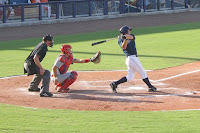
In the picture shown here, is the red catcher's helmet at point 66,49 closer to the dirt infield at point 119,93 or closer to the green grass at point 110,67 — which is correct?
the dirt infield at point 119,93

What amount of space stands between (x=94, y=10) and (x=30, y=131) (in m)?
19.1

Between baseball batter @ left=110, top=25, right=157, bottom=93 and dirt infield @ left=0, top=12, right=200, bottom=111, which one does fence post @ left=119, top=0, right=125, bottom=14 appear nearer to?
dirt infield @ left=0, top=12, right=200, bottom=111

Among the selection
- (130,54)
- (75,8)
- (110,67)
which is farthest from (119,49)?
(75,8)

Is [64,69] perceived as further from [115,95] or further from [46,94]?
[115,95]

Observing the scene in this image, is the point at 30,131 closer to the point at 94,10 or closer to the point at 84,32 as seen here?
the point at 84,32

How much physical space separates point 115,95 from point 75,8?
15.4 meters

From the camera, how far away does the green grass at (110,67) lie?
744cm

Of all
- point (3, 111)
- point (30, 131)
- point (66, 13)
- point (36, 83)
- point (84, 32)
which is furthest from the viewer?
point (66, 13)

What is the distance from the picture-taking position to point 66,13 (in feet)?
82.1

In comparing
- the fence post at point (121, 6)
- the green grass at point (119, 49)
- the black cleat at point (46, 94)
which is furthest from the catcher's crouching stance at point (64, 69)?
the fence post at point (121, 6)

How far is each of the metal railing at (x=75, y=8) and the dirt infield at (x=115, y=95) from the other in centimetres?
1130

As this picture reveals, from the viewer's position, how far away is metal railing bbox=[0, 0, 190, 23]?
23.3 m

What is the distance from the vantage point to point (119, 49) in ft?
57.9

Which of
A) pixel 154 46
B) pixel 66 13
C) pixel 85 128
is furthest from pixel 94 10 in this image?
pixel 85 128
